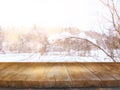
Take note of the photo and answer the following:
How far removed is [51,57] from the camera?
7.79 ft

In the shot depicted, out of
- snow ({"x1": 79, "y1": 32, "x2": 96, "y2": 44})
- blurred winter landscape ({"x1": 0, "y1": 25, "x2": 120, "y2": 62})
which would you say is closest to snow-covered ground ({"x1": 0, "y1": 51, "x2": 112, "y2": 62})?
blurred winter landscape ({"x1": 0, "y1": 25, "x2": 120, "y2": 62})

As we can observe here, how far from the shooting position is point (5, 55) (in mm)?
2389

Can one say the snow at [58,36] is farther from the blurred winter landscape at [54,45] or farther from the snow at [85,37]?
the snow at [85,37]

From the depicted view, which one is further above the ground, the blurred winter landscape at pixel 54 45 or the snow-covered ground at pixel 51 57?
the blurred winter landscape at pixel 54 45

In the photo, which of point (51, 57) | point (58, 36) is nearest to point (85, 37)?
point (58, 36)

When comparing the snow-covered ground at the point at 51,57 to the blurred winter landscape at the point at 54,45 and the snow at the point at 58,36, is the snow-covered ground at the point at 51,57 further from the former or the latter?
the snow at the point at 58,36

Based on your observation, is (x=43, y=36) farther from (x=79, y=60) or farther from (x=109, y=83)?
(x=109, y=83)

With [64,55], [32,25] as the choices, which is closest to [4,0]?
[32,25]

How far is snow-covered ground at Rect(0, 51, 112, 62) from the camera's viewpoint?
236 cm

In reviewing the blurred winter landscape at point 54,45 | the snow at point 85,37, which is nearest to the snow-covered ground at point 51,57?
the blurred winter landscape at point 54,45

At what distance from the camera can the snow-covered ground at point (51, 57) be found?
7.73 ft

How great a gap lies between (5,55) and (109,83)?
1.35 meters

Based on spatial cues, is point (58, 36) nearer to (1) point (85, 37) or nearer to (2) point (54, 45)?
(2) point (54, 45)

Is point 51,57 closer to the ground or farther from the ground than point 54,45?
closer to the ground
